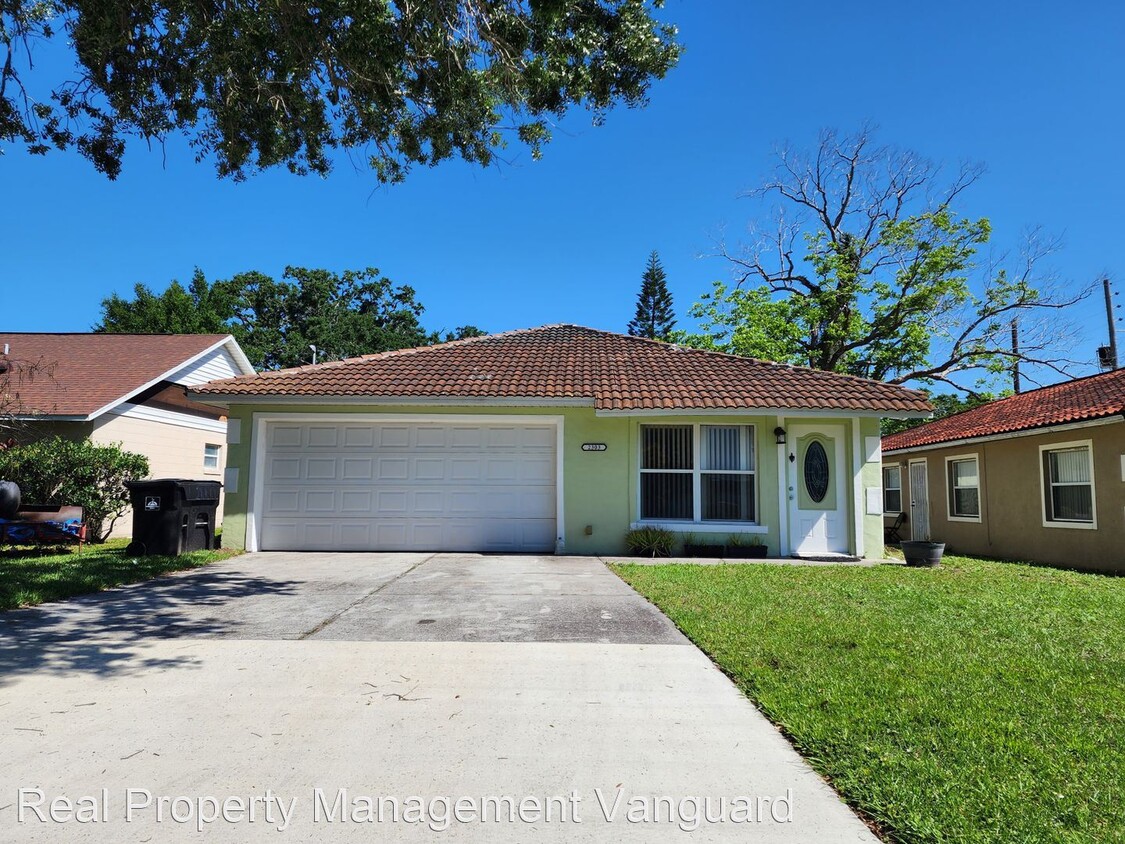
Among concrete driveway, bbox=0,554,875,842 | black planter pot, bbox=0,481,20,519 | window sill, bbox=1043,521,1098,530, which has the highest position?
black planter pot, bbox=0,481,20,519

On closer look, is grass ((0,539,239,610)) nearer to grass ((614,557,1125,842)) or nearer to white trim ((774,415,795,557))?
grass ((614,557,1125,842))

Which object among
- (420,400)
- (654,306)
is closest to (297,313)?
(654,306)

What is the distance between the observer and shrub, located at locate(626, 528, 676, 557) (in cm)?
1083

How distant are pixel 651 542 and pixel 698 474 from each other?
60.2 inches

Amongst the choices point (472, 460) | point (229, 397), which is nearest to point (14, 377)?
point (229, 397)

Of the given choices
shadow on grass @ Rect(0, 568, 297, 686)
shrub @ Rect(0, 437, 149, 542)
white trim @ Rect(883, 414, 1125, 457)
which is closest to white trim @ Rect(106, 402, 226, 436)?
shrub @ Rect(0, 437, 149, 542)

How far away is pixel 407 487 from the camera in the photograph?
11.4m

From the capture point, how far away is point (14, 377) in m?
14.3

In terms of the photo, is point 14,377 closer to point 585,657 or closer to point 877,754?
point 585,657

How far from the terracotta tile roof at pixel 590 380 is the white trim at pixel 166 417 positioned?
14.4 feet

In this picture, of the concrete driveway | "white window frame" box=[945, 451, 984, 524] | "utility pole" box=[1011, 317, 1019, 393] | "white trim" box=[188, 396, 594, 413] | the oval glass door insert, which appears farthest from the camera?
"utility pole" box=[1011, 317, 1019, 393]

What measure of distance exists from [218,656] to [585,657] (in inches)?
107

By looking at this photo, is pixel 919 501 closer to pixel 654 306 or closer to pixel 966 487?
pixel 966 487

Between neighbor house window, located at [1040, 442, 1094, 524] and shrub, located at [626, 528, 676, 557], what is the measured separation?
309 inches
